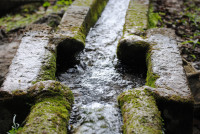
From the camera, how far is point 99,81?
2.94 meters

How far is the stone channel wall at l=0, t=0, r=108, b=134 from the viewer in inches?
74.9

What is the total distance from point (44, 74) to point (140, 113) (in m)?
1.39

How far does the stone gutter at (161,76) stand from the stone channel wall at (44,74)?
723 mm

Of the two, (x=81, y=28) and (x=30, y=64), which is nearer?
(x=30, y=64)

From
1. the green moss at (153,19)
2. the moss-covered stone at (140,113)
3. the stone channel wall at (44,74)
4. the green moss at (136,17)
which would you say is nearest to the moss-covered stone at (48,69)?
the stone channel wall at (44,74)

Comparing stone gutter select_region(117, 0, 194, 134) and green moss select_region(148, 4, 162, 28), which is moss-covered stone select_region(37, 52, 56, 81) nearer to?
stone gutter select_region(117, 0, 194, 134)

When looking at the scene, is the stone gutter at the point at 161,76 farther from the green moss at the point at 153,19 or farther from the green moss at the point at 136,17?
the green moss at the point at 153,19

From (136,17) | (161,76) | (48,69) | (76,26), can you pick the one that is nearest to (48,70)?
(48,69)

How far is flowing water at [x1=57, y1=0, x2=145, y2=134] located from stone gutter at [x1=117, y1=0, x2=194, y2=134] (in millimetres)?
193

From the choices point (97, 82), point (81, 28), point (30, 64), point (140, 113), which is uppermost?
point (81, 28)

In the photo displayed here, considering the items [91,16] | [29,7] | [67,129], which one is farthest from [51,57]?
[29,7]

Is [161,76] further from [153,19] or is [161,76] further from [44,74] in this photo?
[153,19]

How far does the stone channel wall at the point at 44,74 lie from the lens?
6.24 ft

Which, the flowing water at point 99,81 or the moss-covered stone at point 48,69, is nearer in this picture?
the flowing water at point 99,81
